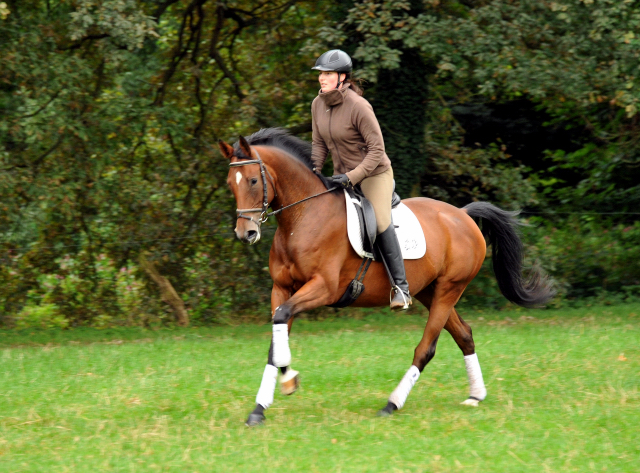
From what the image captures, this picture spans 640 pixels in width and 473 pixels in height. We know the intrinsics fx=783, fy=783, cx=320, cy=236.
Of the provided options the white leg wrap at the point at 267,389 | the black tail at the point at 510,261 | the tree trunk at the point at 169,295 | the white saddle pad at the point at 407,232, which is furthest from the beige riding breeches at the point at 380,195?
the tree trunk at the point at 169,295

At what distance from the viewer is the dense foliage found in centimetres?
1237

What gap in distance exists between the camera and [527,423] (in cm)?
618

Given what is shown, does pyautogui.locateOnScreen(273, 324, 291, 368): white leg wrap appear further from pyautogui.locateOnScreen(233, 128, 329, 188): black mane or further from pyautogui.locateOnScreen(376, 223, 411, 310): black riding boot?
pyautogui.locateOnScreen(233, 128, 329, 188): black mane

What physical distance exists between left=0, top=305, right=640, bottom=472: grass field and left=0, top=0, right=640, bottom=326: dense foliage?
7.99 ft

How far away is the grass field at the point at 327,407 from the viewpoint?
5.31m

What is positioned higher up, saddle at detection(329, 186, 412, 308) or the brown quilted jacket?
the brown quilted jacket

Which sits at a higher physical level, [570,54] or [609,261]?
[570,54]

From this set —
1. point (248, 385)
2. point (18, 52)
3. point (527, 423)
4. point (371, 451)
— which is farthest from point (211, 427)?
point (18, 52)

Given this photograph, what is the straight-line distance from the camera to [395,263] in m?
6.64

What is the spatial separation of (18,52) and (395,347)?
7.22 metres

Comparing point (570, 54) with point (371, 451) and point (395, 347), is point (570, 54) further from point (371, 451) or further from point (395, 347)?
point (371, 451)

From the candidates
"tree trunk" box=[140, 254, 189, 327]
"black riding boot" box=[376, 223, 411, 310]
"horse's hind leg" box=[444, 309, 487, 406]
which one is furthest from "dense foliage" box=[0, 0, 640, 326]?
"black riding boot" box=[376, 223, 411, 310]

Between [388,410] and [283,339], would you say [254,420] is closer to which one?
[283,339]

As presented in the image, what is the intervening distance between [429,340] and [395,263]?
35.3 inches
